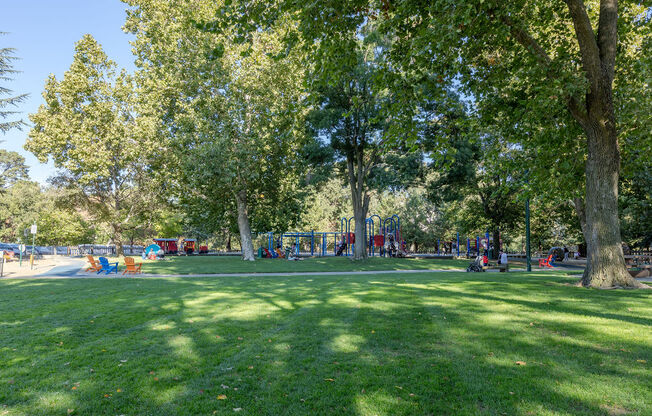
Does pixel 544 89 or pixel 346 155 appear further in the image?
pixel 346 155

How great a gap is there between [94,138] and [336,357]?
35197 mm

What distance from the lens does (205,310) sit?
8641 mm

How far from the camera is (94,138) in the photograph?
109 ft

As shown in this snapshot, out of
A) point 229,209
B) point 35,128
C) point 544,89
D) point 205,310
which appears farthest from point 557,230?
point 35,128

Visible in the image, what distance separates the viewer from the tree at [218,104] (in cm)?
2703

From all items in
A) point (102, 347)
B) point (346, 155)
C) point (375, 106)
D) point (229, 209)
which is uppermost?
point (375, 106)

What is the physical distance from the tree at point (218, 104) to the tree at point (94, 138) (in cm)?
383

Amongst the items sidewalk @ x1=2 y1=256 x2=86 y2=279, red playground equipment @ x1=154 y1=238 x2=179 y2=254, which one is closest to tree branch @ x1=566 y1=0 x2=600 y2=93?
sidewalk @ x1=2 y1=256 x2=86 y2=279

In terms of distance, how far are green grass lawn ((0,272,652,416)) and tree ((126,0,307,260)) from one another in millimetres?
19258

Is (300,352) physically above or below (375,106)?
below

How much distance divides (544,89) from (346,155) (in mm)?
18203

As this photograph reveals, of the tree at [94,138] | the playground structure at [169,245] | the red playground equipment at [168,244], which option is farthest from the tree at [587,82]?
the red playground equipment at [168,244]

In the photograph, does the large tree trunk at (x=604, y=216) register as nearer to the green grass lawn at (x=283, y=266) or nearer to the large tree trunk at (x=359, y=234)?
the green grass lawn at (x=283, y=266)

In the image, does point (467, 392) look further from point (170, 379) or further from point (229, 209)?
point (229, 209)
